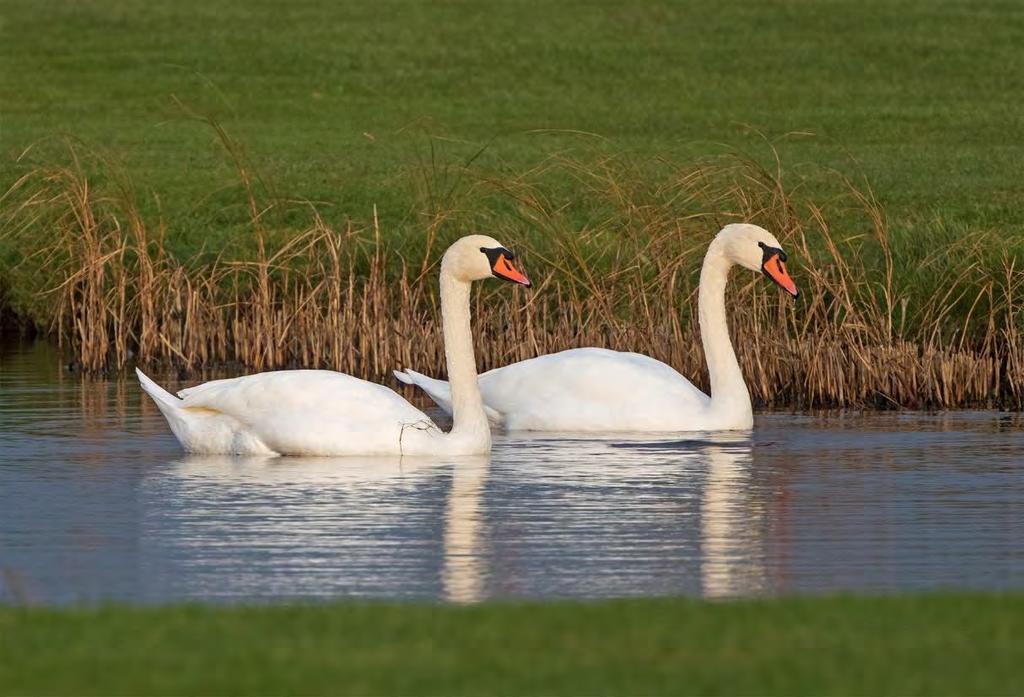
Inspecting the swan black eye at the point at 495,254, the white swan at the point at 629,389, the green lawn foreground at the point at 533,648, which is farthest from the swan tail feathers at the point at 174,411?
the green lawn foreground at the point at 533,648

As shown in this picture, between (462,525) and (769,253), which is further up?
(769,253)

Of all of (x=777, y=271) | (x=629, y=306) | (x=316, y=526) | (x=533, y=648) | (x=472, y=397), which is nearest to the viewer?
(x=533, y=648)

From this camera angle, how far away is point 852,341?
52.2 feet

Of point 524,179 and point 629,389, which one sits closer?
point 629,389

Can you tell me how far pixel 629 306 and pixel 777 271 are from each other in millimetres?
2995

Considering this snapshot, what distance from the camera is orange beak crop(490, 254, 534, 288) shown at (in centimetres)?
1333

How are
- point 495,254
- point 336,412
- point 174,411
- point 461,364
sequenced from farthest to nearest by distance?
point 495,254 < point 461,364 < point 174,411 < point 336,412

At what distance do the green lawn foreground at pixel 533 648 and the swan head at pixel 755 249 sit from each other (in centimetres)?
744

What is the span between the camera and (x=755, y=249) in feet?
49.8

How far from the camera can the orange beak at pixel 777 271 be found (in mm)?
14719

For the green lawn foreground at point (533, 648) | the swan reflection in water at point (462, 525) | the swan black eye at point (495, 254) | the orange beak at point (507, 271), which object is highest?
the swan black eye at point (495, 254)

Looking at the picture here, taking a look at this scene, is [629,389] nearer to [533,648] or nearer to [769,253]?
[769,253]

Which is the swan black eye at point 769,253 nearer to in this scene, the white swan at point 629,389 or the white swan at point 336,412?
the white swan at point 629,389

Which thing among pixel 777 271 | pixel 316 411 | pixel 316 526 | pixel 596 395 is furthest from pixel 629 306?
pixel 316 526
